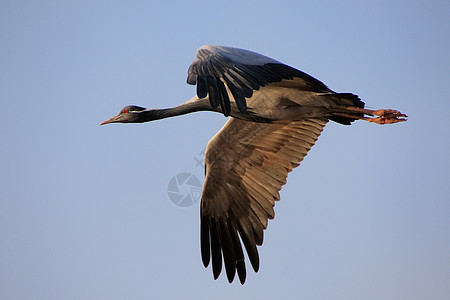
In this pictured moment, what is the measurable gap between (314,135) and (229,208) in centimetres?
180

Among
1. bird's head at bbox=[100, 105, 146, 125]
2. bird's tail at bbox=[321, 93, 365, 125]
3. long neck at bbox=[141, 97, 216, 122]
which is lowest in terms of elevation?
bird's tail at bbox=[321, 93, 365, 125]

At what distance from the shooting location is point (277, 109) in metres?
9.34

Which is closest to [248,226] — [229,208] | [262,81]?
[229,208]

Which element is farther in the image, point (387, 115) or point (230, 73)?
point (387, 115)

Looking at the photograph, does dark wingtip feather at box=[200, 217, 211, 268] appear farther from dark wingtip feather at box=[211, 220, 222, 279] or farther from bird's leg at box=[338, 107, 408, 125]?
bird's leg at box=[338, 107, 408, 125]

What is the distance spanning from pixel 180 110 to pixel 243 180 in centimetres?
179

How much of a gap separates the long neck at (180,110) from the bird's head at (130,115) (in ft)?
0.28

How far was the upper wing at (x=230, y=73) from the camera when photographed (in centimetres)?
714

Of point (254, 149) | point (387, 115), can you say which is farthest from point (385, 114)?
point (254, 149)

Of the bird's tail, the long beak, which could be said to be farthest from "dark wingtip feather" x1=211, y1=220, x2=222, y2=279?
the bird's tail

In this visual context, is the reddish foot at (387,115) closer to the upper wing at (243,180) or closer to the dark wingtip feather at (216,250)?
the upper wing at (243,180)

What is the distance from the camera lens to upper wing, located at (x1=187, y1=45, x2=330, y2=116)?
7.14 metres

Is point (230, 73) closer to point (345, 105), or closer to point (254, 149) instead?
point (345, 105)

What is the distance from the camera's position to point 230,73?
24.5 ft
